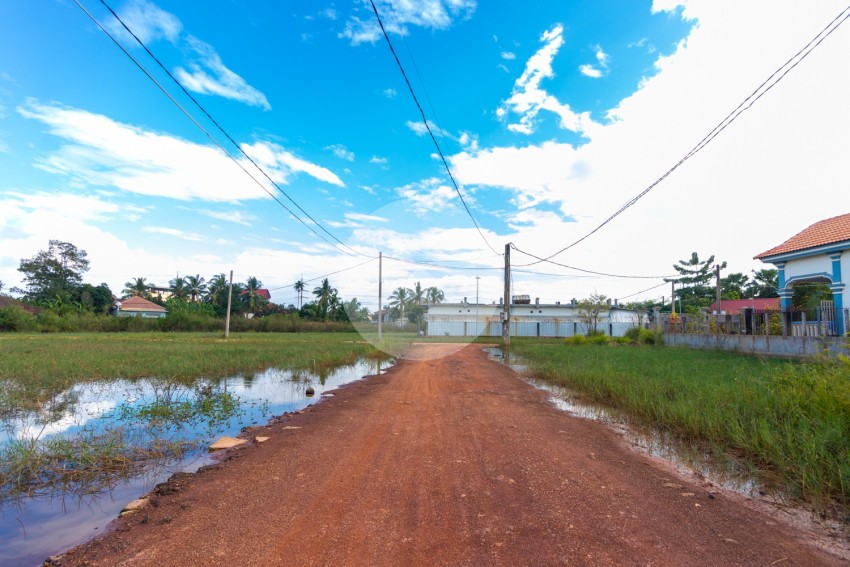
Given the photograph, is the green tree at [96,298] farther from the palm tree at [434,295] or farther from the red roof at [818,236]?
the red roof at [818,236]

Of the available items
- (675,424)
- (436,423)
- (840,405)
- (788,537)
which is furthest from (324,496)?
(840,405)

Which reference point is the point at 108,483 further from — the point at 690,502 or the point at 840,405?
the point at 840,405

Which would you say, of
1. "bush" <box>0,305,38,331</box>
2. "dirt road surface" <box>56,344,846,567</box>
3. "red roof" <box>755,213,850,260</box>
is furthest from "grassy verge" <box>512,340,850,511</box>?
"bush" <box>0,305,38,331</box>

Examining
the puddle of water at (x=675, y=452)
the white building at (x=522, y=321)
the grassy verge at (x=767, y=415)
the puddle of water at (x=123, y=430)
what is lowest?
the puddle of water at (x=123, y=430)

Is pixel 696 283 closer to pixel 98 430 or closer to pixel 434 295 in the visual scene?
pixel 434 295

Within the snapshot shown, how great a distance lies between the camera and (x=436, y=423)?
6234 mm

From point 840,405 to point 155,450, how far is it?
8.32 m

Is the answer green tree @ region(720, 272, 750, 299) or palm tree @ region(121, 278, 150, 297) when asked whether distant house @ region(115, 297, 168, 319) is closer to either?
palm tree @ region(121, 278, 150, 297)

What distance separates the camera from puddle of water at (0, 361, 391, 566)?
10.8 ft

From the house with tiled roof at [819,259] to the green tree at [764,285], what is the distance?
3697 cm

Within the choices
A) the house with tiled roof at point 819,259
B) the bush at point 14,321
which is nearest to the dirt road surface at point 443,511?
the house with tiled roof at point 819,259

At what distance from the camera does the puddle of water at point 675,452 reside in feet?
13.3

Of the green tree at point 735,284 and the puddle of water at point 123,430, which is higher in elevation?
the green tree at point 735,284

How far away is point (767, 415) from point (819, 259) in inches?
534
